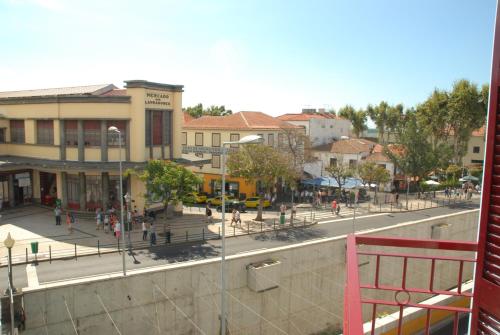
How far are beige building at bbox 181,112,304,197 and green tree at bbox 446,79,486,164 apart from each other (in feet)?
76.1

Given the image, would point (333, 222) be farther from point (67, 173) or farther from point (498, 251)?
point (498, 251)

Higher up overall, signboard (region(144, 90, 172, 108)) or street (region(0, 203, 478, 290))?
signboard (region(144, 90, 172, 108))

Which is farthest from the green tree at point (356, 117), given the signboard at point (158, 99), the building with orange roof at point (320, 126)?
the signboard at point (158, 99)

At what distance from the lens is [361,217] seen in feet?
119

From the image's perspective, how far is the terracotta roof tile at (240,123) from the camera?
45469 millimetres

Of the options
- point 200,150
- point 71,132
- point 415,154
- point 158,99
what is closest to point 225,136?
point 200,150

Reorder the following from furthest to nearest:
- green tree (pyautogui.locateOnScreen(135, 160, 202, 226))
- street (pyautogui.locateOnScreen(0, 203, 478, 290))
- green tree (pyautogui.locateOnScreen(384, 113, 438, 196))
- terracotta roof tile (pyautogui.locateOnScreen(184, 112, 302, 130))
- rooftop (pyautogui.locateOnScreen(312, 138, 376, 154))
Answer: rooftop (pyautogui.locateOnScreen(312, 138, 376, 154)) → green tree (pyautogui.locateOnScreen(384, 113, 438, 196)) → terracotta roof tile (pyautogui.locateOnScreen(184, 112, 302, 130)) → green tree (pyautogui.locateOnScreen(135, 160, 202, 226)) → street (pyautogui.locateOnScreen(0, 203, 478, 290))

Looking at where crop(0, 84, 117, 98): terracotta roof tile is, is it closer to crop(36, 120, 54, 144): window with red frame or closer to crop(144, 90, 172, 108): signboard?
crop(36, 120, 54, 144): window with red frame

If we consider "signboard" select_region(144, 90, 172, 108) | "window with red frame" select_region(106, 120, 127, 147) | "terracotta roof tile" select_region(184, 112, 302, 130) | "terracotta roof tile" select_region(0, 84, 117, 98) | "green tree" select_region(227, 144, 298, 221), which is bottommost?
"green tree" select_region(227, 144, 298, 221)

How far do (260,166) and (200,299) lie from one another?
699 inches

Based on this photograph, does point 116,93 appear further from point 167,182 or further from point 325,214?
point 325,214

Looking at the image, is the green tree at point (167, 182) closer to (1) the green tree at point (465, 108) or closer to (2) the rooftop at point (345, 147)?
(2) the rooftop at point (345, 147)

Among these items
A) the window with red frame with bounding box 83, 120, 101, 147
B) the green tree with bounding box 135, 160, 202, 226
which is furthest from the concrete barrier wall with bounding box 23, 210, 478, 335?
the window with red frame with bounding box 83, 120, 101, 147

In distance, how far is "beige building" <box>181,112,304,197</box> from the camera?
144ft
